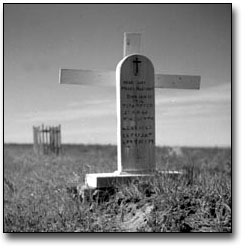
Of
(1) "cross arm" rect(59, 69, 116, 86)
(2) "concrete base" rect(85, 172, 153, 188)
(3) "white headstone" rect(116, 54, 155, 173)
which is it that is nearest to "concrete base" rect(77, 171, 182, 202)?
(2) "concrete base" rect(85, 172, 153, 188)

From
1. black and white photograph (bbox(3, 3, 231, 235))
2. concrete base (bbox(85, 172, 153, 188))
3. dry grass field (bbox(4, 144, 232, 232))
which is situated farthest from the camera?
concrete base (bbox(85, 172, 153, 188))

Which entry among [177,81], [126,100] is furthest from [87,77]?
[177,81]

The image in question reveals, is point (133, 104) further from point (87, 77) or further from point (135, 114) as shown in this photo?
point (87, 77)

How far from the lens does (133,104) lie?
4215 mm

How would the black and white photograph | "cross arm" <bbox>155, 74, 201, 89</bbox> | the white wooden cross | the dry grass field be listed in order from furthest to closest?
"cross arm" <bbox>155, 74, 201, 89</bbox>
the white wooden cross
the black and white photograph
the dry grass field

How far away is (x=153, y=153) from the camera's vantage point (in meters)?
4.28

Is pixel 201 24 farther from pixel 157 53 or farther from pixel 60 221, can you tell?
pixel 60 221

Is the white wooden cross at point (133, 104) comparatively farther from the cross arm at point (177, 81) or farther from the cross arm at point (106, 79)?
the cross arm at point (177, 81)

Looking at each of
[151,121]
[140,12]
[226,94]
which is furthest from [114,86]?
[226,94]

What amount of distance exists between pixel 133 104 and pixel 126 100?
7cm

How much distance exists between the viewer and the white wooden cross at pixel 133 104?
420 cm

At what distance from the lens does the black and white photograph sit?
3.78 metres

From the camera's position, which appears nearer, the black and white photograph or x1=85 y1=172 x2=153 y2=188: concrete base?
the black and white photograph

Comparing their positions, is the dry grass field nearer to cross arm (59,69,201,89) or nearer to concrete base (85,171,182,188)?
concrete base (85,171,182,188)
